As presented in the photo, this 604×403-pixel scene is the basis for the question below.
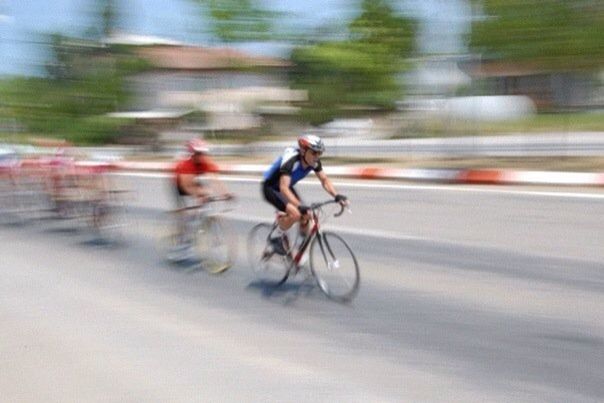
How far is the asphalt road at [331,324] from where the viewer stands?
5.30 metres

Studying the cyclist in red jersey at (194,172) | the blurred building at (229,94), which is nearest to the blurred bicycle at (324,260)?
the cyclist in red jersey at (194,172)

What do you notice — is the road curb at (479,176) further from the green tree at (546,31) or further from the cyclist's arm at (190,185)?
the cyclist's arm at (190,185)

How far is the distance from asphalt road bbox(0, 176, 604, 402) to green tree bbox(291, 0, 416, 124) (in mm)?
26031

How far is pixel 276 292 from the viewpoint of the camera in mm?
8242

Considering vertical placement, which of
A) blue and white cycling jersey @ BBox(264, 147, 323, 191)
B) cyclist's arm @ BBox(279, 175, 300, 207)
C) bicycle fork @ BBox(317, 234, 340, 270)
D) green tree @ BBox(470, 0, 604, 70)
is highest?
green tree @ BBox(470, 0, 604, 70)

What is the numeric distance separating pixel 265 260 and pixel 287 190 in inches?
45.1

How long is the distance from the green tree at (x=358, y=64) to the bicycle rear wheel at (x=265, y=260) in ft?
94.2

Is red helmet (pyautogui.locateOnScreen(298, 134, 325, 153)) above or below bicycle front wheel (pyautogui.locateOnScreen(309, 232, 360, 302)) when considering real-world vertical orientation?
above

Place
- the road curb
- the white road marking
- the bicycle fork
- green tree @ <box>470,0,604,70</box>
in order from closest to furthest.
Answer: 1. the bicycle fork
2. the white road marking
3. the road curb
4. green tree @ <box>470,0,604,70</box>

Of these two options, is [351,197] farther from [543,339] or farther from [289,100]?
[289,100]

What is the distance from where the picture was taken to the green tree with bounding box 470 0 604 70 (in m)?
20.8

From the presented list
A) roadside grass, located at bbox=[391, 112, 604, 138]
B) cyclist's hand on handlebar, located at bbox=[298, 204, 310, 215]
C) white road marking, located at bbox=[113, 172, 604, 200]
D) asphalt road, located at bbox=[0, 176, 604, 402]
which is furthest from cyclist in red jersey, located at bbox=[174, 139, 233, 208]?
roadside grass, located at bbox=[391, 112, 604, 138]

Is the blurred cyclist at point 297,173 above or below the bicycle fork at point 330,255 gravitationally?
above

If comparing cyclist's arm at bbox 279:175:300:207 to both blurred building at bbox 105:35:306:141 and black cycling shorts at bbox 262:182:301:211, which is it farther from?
blurred building at bbox 105:35:306:141
